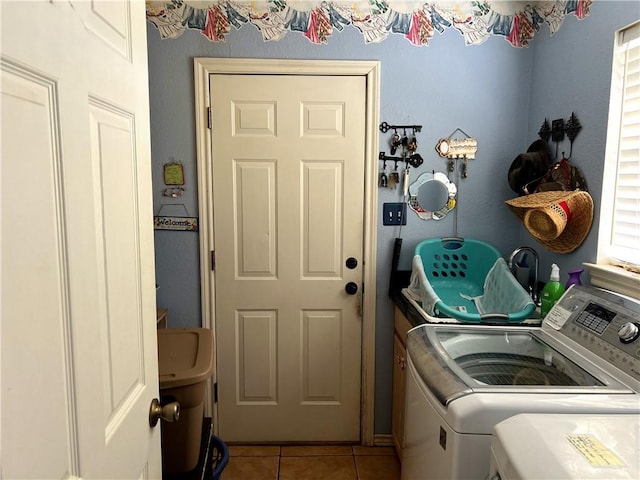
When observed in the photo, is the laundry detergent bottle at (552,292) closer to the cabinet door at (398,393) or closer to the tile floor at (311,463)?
the cabinet door at (398,393)

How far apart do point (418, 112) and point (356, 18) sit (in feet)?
1.89

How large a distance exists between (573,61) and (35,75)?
2190mm

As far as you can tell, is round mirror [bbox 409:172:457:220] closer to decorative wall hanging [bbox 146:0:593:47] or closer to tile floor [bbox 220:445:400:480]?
decorative wall hanging [bbox 146:0:593:47]

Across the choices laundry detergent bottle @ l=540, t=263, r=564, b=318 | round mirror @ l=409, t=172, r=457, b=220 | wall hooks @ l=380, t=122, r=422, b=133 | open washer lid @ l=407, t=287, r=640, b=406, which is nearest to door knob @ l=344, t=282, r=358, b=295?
round mirror @ l=409, t=172, r=457, b=220

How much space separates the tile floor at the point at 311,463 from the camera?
2371 millimetres

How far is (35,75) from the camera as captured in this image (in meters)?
0.57

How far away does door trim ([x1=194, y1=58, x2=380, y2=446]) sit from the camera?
2.35 metres

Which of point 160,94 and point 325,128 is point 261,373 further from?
point 160,94

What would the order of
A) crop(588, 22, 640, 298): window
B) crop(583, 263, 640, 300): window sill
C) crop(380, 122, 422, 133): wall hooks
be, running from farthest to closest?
1. crop(380, 122, 422, 133): wall hooks
2. crop(588, 22, 640, 298): window
3. crop(583, 263, 640, 300): window sill

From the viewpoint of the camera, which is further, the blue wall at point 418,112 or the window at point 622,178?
the blue wall at point 418,112

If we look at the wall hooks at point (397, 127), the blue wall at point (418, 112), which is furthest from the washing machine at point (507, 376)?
the wall hooks at point (397, 127)

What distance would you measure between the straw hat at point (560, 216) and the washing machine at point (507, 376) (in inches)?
12.3

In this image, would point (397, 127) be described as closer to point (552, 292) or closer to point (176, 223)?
point (552, 292)

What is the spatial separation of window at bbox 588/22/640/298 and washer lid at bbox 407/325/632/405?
0.40 m
